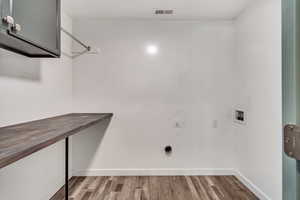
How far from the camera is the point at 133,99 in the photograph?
3.37m

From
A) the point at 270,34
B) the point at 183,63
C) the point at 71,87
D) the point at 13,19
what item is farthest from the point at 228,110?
the point at 13,19

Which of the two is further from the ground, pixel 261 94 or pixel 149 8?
pixel 149 8

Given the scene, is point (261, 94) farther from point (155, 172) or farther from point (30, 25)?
point (30, 25)

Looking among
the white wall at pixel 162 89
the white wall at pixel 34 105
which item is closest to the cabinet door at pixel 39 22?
the white wall at pixel 34 105

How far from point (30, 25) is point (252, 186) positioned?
9.38 feet

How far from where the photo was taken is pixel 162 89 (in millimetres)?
3377

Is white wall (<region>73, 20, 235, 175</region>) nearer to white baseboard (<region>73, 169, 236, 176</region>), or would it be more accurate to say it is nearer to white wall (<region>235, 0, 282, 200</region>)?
white baseboard (<region>73, 169, 236, 176</region>)

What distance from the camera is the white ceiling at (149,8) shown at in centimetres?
276

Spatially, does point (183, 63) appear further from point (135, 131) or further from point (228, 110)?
point (135, 131)

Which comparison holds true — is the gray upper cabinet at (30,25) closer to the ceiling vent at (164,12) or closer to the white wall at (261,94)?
the ceiling vent at (164,12)

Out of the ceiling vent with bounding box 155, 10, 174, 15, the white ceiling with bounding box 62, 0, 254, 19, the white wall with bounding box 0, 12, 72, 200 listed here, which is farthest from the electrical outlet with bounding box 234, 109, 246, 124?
the white wall with bounding box 0, 12, 72, 200

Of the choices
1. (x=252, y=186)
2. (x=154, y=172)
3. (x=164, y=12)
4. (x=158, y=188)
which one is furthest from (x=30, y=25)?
(x=252, y=186)

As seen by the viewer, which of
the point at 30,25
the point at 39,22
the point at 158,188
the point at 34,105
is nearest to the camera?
the point at 30,25

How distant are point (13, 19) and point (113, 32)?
2165mm
